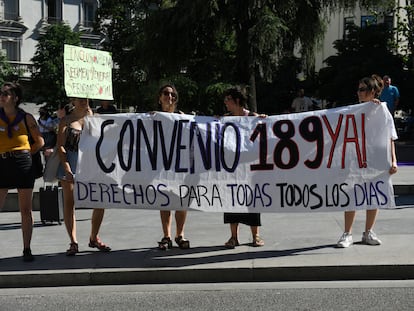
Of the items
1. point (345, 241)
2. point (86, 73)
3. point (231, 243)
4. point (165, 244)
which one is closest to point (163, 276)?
point (165, 244)

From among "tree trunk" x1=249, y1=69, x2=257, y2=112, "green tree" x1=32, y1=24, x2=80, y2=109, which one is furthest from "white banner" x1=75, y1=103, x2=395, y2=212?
"green tree" x1=32, y1=24, x2=80, y2=109

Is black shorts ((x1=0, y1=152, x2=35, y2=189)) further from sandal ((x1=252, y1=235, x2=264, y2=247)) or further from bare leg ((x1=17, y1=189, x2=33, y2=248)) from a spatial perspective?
sandal ((x1=252, y1=235, x2=264, y2=247))

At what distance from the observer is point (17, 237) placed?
8086mm

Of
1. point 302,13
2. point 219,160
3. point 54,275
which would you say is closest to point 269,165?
point 219,160

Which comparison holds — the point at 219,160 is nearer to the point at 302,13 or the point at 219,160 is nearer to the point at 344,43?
the point at 302,13

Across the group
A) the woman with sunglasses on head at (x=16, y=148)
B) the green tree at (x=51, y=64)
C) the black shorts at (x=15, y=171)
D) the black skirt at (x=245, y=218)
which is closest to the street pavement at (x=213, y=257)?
the black skirt at (x=245, y=218)

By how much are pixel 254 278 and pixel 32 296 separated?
2.10 metres

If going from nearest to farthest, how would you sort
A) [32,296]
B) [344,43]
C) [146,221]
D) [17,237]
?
[32,296] < [17,237] < [146,221] < [344,43]

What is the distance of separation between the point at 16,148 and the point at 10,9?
54648mm

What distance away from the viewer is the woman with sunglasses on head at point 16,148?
6.41m

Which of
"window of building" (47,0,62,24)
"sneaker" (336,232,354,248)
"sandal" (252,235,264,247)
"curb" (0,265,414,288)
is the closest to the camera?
"curb" (0,265,414,288)

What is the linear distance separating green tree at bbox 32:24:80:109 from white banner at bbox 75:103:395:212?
44.7 metres

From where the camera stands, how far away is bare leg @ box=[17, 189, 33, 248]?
21.3ft

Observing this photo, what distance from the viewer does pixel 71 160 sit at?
6.96 m
